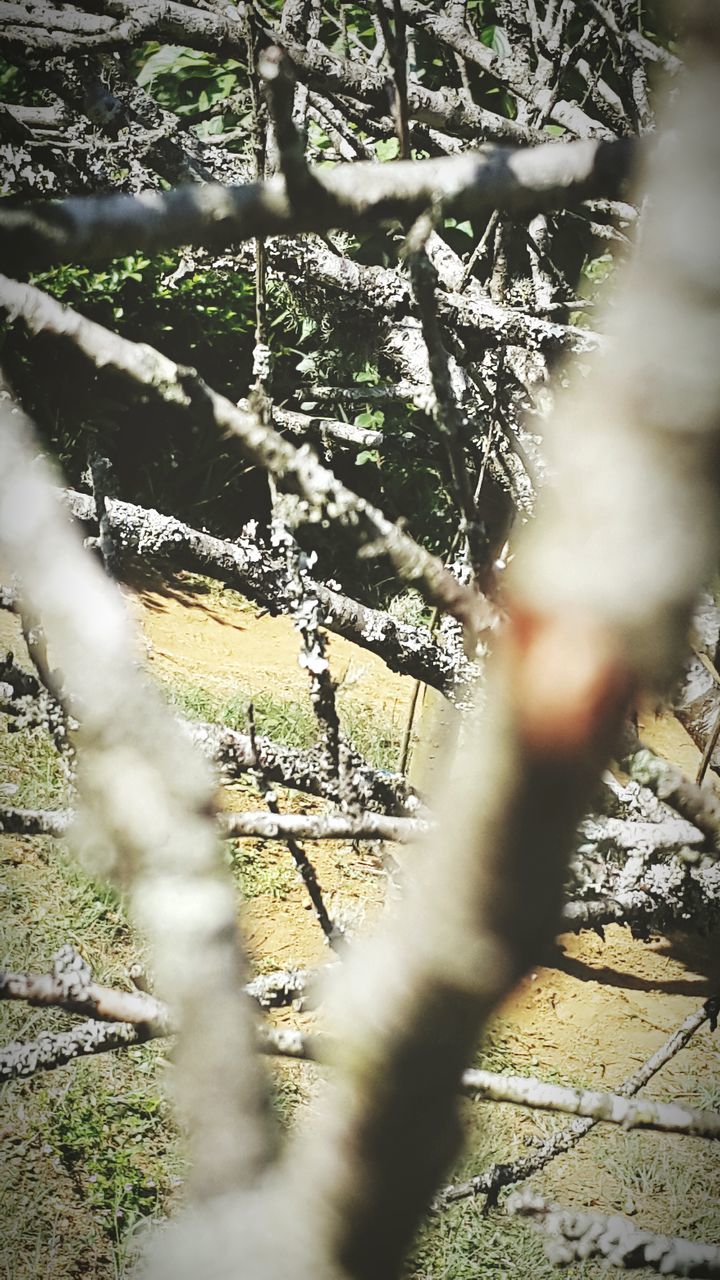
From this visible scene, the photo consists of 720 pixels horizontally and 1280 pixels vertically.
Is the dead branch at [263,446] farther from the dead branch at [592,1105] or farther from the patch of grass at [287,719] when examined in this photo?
the patch of grass at [287,719]

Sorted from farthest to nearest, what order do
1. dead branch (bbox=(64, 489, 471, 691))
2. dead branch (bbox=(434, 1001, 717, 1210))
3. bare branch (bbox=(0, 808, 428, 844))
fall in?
dead branch (bbox=(64, 489, 471, 691)) → dead branch (bbox=(434, 1001, 717, 1210)) → bare branch (bbox=(0, 808, 428, 844))

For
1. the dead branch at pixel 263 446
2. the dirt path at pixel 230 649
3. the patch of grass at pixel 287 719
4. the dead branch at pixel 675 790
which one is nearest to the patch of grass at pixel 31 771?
the patch of grass at pixel 287 719

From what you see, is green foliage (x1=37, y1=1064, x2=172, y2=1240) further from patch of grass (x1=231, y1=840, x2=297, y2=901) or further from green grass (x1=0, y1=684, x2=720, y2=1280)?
patch of grass (x1=231, y1=840, x2=297, y2=901)

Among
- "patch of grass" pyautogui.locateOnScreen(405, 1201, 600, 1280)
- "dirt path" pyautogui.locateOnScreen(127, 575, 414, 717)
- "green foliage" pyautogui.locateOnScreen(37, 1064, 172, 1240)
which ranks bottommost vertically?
"green foliage" pyautogui.locateOnScreen(37, 1064, 172, 1240)

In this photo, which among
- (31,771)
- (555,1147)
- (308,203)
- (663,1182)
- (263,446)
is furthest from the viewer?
(31,771)

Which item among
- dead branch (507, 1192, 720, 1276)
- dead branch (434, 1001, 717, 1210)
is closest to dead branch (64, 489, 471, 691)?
dead branch (434, 1001, 717, 1210)

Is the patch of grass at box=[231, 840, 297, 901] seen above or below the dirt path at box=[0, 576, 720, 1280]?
below

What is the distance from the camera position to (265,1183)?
54 centimetres

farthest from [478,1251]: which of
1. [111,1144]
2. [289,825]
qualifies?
[289,825]

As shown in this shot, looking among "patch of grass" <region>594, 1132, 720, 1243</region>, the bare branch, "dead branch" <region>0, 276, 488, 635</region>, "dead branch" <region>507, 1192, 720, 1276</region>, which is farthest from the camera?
"patch of grass" <region>594, 1132, 720, 1243</region>

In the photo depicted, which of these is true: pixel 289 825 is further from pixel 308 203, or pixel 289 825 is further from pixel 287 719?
pixel 287 719

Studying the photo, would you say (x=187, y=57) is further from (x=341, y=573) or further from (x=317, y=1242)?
(x=317, y=1242)

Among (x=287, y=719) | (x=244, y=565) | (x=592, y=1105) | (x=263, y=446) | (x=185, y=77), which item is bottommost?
(x=287, y=719)

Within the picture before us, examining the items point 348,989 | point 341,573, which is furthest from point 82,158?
point 341,573
